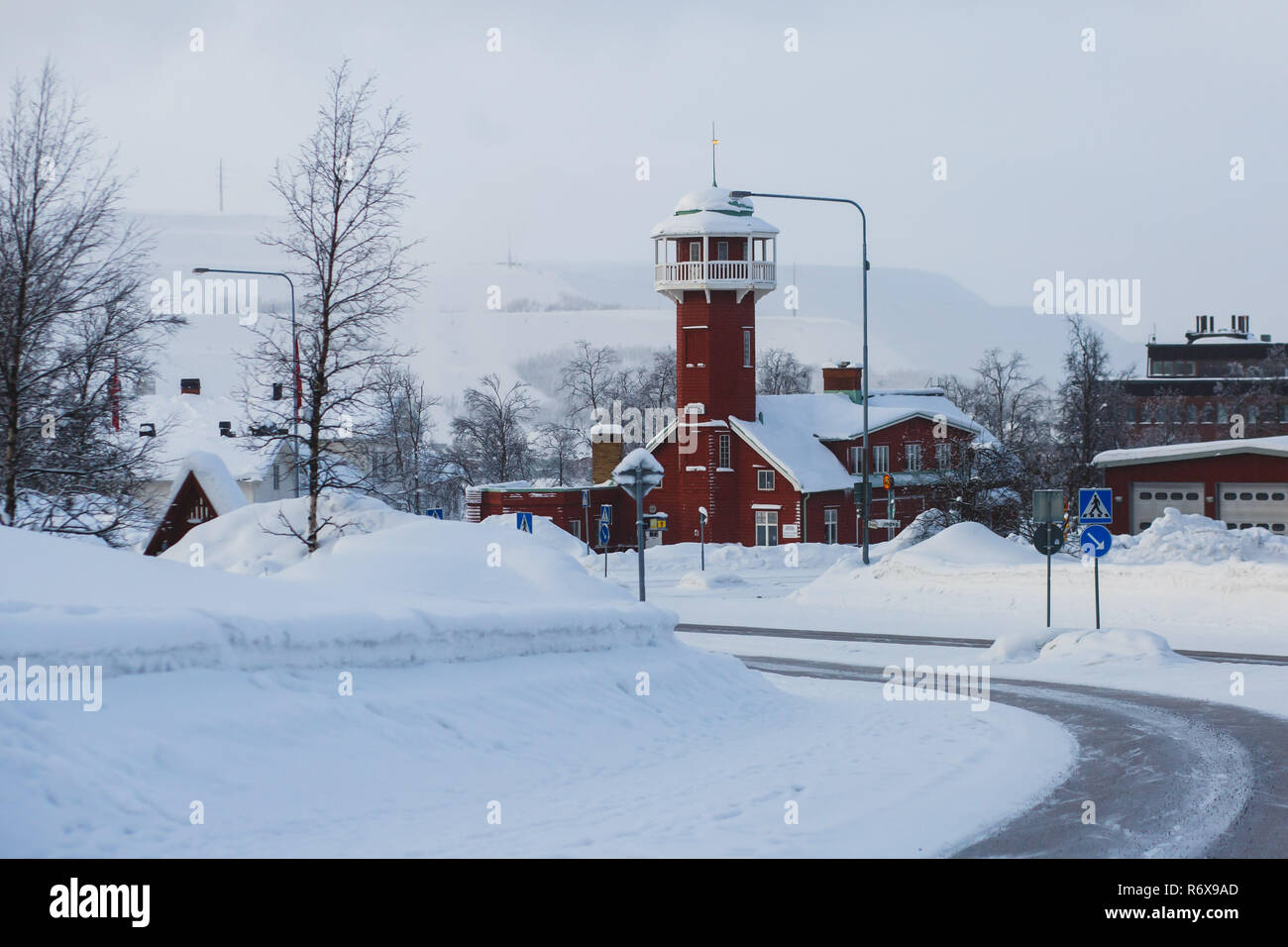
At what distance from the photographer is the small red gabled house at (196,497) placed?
40500 millimetres

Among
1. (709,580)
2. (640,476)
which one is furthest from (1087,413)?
(640,476)

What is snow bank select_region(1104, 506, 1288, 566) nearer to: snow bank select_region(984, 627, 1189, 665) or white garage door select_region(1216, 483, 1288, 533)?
snow bank select_region(984, 627, 1189, 665)

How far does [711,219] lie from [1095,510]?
1803 inches

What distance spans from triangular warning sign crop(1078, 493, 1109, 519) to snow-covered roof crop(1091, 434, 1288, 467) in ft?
91.4

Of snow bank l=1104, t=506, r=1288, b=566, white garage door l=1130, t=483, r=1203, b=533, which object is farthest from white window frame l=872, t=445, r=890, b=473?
snow bank l=1104, t=506, r=1288, b=566

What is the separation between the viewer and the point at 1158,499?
51.5m

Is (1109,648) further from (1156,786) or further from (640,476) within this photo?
(1156,786)

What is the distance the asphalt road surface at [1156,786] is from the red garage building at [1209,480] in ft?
112

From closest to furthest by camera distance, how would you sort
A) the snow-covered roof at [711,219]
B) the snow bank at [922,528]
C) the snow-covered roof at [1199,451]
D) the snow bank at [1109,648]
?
the snow bank at [1109,648] < the snow bank at [922,528] < the snow-covered roof at [1199,451] < the snow-covered roof at [711,219]

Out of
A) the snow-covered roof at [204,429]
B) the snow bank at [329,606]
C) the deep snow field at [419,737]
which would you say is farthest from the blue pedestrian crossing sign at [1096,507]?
the snow-covered roof at [204,429]

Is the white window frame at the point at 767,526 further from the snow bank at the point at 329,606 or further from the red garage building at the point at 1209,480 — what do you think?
the snow bank at the point at 329,606

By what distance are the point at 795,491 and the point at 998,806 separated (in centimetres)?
5695

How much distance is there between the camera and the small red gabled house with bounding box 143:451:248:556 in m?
40.5
